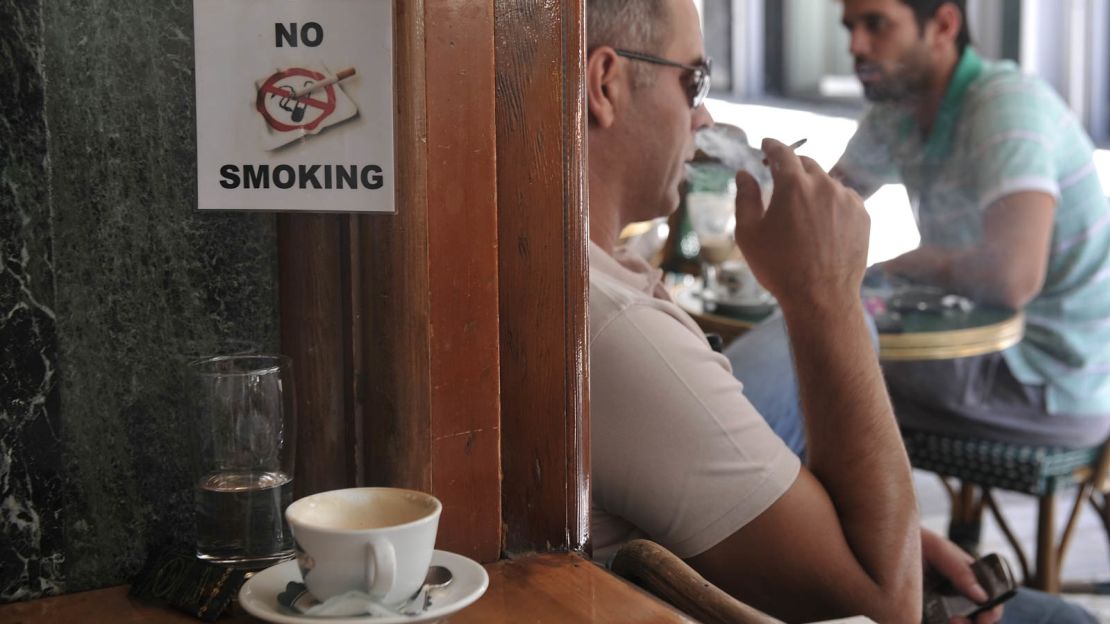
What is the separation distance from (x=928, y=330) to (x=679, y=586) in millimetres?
1782

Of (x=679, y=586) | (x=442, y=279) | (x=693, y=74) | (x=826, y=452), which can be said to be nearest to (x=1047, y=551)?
(x=826, y=452)

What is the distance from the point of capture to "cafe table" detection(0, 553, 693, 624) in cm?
77

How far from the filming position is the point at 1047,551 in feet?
8.98

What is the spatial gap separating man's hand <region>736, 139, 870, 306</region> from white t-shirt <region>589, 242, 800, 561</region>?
17 centimetres

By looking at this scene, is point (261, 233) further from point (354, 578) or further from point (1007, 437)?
point (1007, 437)

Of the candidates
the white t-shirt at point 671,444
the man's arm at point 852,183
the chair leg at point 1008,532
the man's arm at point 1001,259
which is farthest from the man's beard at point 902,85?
the white t-shirt at point 671,444

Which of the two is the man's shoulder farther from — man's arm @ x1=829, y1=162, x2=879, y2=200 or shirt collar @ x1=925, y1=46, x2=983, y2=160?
man's arm @ x1=829, y1=162, x2=879, y2=200

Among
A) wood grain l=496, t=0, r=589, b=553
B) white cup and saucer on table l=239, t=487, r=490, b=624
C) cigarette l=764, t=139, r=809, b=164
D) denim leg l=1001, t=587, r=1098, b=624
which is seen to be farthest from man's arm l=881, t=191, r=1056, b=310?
white cup and saucer on table l=239, t=487, r=490, b=624

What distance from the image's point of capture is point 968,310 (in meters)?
2.64

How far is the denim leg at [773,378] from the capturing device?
5.43ft

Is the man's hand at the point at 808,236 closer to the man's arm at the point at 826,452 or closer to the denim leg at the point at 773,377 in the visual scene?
the man's arm at the point at 826,452

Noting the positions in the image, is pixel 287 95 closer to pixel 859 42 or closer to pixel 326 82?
pixel 326 82

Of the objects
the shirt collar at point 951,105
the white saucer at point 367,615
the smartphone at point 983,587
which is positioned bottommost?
the smartphone at point 983,587

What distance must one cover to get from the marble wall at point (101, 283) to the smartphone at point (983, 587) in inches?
37.5
